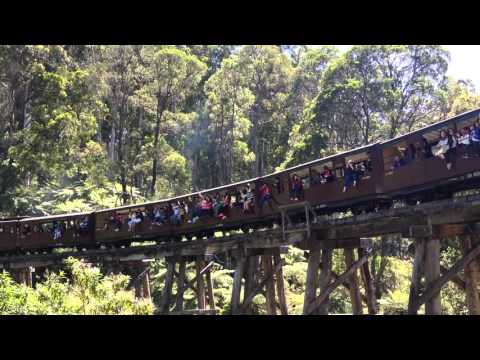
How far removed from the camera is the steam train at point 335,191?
35.0 ft

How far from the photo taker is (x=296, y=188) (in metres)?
14.1

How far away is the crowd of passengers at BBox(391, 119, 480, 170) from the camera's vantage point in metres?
9.88

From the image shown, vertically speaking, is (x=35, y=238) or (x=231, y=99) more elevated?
(x=231, y=99)

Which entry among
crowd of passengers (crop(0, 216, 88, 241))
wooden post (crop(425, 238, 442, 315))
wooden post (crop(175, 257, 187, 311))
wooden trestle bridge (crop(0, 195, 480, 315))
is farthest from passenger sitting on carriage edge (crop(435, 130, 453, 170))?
crowd of passengers (crop(0, 216, 88, 241))

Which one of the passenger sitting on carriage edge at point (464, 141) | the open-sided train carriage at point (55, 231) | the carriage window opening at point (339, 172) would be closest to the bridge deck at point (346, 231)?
the passenger sitting on carriage edge at point (464, 141)

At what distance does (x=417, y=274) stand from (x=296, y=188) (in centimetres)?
478

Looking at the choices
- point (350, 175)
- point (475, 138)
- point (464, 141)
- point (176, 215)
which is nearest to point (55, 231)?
point (176, 215)

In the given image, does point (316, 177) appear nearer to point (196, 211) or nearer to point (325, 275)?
point (325, 275)

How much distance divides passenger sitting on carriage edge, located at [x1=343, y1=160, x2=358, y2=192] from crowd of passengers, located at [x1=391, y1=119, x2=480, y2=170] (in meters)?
1.10

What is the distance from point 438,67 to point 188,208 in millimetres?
14646

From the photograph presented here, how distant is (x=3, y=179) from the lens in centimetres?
3247

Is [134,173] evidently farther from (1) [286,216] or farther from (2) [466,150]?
(2) [466,150]
